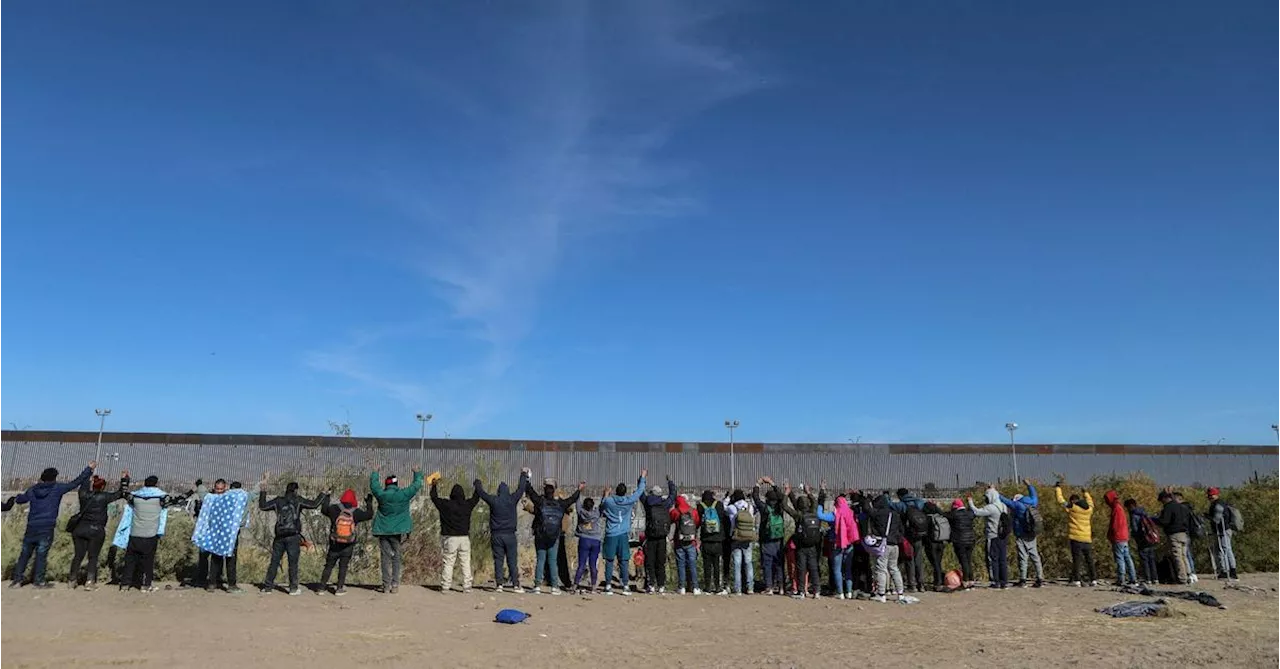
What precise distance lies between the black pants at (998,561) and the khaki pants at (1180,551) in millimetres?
3196

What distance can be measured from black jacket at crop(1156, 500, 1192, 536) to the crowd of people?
0.02m

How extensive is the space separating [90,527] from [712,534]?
30.8 ft

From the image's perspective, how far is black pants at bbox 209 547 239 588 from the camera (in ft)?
39.9

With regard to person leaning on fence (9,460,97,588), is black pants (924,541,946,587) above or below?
below

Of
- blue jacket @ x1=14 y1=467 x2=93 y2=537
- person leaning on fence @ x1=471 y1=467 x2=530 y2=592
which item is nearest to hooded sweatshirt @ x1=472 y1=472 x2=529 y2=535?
person leaning on fence @ x1=471 y1=467 x2=530 y2=592

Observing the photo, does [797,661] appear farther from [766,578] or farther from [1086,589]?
[1086,589]

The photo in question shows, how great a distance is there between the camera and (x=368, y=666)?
834 centimetres

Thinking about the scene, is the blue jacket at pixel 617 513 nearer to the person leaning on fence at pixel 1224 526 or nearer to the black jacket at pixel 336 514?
the black jacket at pixel 336 514

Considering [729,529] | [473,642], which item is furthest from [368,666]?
[729,529]

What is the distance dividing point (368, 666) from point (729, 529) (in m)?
6.77

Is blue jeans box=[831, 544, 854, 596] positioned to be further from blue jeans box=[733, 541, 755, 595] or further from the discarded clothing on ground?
the discarded clothing on ground

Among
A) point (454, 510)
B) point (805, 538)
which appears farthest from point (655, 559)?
point (454, 510)

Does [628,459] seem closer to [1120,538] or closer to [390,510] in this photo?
[1120,538]

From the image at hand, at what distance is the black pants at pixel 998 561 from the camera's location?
14367 mm
